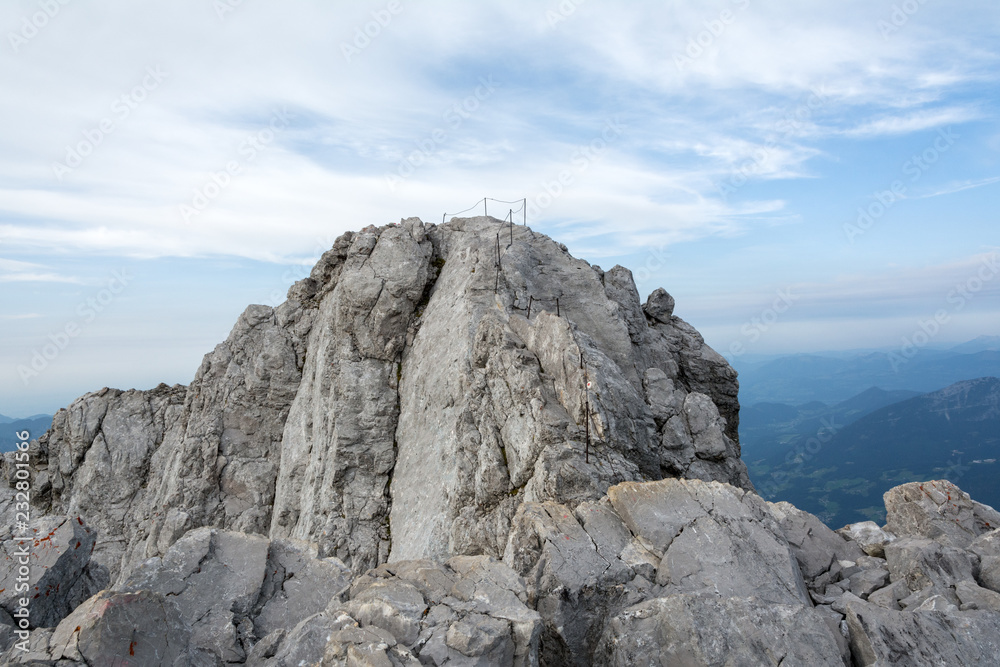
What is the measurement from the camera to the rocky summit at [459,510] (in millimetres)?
12344

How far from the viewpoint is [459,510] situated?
24250 mm

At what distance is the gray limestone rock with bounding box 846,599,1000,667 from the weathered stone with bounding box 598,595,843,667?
773mm

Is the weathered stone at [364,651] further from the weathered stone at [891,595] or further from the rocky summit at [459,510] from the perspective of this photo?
the weathered stone at [891,595]

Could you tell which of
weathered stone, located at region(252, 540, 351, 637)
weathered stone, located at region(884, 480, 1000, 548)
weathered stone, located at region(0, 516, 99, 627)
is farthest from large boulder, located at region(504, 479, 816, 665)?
weathered stone, located at region(0, 516, 99, 627)

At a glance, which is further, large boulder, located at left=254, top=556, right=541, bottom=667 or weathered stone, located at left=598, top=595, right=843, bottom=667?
weathered stone, located at left=598, top=595, right=843, bottom=667

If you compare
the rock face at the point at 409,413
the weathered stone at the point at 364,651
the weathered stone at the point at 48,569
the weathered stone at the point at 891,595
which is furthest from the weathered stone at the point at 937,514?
the weathered stone at the point at 48,569

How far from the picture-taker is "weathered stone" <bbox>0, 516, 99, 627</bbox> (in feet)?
48.4

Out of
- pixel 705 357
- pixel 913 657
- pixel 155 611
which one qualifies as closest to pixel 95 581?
pixel 155 611

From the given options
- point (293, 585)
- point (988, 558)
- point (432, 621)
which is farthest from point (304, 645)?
point (988, 558)

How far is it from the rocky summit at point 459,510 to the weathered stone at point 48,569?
0.26 ft

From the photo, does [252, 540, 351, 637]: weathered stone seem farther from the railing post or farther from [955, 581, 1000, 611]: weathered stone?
[955, 581, 1000, 611]: weathered stone

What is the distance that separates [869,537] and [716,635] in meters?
11.9

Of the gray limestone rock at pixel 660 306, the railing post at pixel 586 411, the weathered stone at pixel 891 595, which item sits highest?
the gray limestone rock at pixel 660 306

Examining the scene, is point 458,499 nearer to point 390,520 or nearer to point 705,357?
point 390,520
